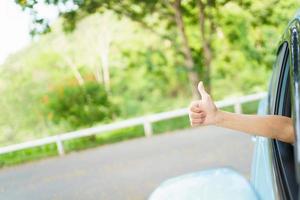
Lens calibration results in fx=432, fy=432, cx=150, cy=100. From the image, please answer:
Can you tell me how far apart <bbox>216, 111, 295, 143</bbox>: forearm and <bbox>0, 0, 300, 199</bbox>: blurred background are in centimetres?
158

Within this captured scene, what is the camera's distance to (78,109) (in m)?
4.48

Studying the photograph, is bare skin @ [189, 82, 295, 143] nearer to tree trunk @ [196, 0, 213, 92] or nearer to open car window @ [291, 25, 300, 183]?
open car window @ [291, 25, 300, 183]

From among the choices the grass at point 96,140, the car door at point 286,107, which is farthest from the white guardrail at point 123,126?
the car door at point 286,107

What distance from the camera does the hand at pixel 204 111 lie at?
45.6 inches

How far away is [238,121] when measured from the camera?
1188 millimetres

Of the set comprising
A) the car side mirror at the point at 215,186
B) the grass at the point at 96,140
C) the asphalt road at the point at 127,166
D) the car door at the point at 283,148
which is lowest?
the asphalt road at the point at 127,166

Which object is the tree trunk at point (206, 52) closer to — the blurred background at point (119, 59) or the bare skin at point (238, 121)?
the blurred background at point (119, 59)

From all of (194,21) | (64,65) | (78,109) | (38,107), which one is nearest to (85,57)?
(64,65)

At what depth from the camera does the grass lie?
2.88 meters

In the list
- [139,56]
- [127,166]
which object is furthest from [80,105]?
[127,166]

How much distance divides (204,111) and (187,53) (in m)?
3.20

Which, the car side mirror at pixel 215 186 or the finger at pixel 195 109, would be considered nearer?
the finger at pixel 195 109

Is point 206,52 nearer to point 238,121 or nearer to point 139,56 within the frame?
point 139,56

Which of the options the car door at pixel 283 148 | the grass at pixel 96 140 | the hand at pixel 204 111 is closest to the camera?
the car door at pixel 283 148
